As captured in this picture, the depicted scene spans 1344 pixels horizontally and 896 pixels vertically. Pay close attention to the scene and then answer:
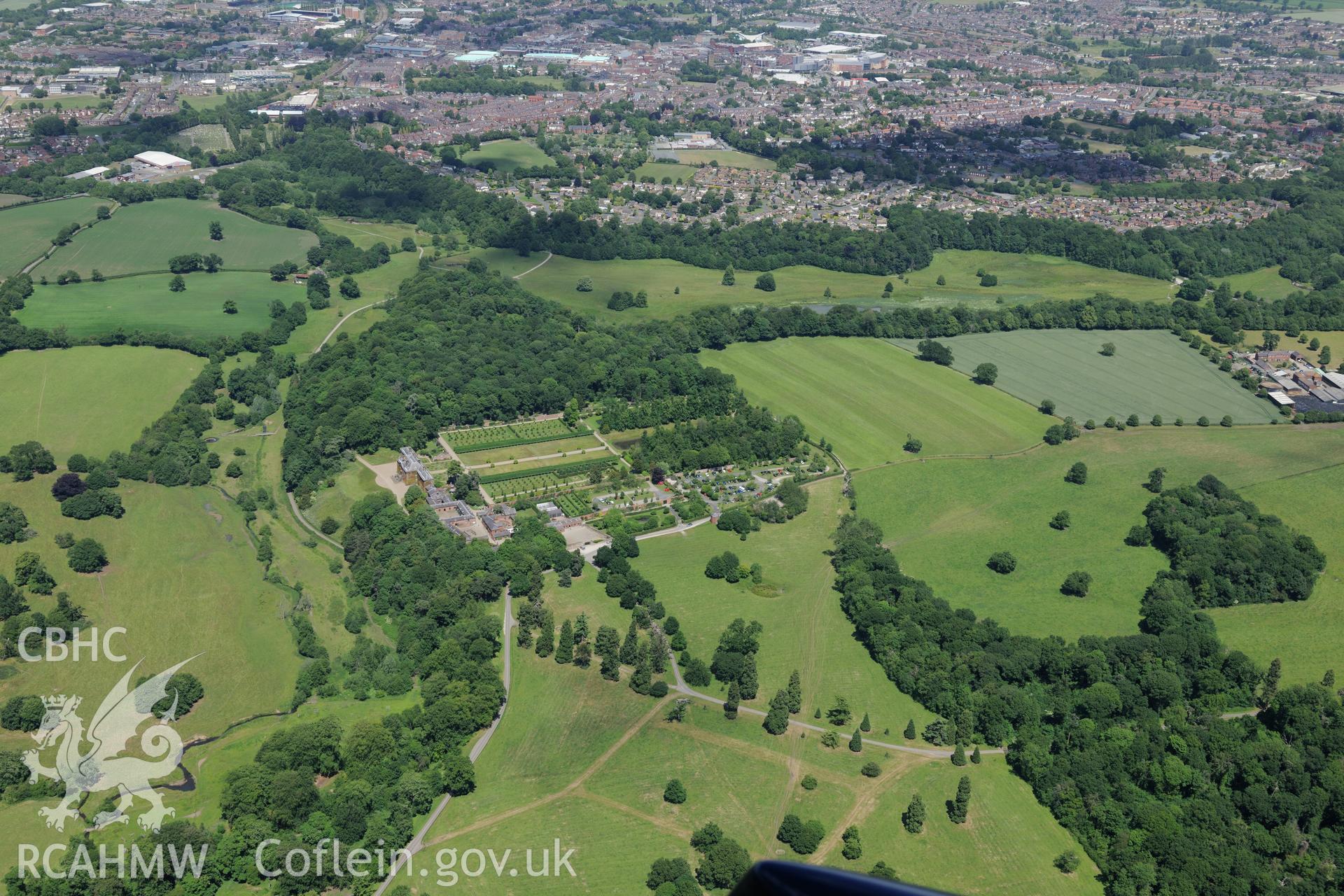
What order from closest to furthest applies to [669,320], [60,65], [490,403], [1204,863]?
[1204,863], [490,403], [669,320], [60,65]

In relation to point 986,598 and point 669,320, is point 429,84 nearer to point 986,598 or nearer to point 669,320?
point 669,320

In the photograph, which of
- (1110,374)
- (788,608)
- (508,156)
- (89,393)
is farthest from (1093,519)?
(508,156)

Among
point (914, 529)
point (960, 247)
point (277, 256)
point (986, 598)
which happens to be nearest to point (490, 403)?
point (914, 529)

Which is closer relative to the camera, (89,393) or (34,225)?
(89,393)

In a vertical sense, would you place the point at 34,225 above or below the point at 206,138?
below

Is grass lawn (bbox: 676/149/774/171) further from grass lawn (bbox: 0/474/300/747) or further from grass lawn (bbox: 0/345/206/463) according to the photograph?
grass lawn (bbox: 0/474/300/747)

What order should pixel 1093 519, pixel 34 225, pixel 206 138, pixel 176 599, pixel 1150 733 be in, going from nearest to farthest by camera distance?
pixel 1150 733
pixel 176 599
pixel 1093 519
pixel 34 225
pixel 206 138

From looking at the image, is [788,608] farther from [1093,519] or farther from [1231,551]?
[1231,551]
